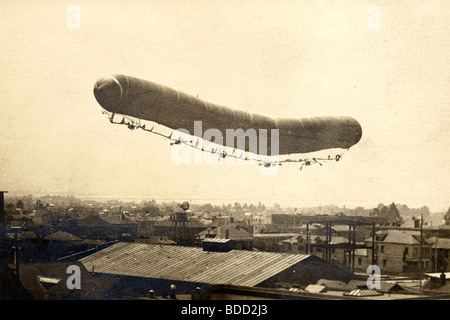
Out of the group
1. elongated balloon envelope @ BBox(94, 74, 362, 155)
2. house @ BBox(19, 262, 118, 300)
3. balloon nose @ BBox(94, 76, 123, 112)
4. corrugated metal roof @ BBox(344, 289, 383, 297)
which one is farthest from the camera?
house @ BBox(19, 262, 118, 300)

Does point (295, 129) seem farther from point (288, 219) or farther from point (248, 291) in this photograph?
point (288, 219)

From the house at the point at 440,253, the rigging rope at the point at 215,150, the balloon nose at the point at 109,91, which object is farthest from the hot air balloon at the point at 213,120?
the house at the point at 440,253

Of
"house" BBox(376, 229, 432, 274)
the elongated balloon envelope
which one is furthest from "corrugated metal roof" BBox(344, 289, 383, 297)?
"house" BBox(376, 229, 432, 274)

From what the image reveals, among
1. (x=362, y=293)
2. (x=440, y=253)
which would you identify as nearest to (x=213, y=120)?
(x=362, y=293)

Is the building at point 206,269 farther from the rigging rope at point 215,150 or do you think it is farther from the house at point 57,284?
the rigging rope at point 215,150

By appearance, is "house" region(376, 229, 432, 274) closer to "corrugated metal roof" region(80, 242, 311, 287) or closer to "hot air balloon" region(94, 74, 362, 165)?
"corrugated metal roof" region(80, 242, 311, 287)

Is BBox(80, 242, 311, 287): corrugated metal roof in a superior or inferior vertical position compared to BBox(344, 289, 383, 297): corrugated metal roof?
superior
